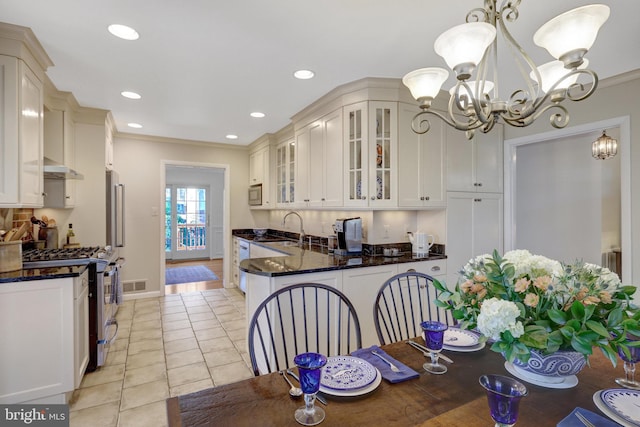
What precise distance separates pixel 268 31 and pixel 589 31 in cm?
164

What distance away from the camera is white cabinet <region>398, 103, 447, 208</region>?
298cm

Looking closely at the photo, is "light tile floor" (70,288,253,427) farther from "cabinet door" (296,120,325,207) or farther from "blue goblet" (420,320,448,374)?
"blue goblet" (420,320,448,374)

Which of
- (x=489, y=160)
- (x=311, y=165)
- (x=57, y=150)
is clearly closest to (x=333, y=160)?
(x=311, y=165)

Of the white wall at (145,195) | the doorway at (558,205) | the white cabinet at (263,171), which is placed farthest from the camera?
the white cabinet at (263,171)

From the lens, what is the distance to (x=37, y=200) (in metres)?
2.46

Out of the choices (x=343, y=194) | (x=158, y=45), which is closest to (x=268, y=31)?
(x=158, y=45)

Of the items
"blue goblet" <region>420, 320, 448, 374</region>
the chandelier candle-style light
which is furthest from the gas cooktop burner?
the chandelier candle-style light

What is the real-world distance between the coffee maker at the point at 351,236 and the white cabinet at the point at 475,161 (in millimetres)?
1010

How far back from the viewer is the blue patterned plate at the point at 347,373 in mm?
1095

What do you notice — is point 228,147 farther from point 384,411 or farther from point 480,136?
point 384,411

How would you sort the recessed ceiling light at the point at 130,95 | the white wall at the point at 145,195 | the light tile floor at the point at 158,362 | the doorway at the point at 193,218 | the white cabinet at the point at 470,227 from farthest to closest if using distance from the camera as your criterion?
the doorway at the point at 193,218, the white wall at the point at 145,195, the white cabinet at the point at 470,227, the recessed ceiling light at the point at 130,95, the light tile floor at the point at 158,362

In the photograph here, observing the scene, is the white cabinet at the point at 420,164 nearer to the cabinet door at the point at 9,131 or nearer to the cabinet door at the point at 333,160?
the cabinet door at the point at 333,160

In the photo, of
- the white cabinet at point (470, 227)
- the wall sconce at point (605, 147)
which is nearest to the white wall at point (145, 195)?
the white cabinet at point (470, 227)

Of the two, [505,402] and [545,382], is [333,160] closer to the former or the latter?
[545,382]
